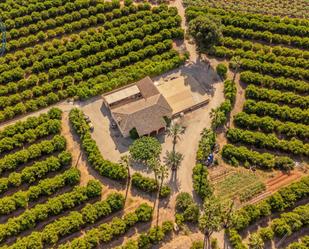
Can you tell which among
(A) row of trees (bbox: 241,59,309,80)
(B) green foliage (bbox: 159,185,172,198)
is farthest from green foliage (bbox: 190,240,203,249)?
(A) row of trees (bbox: 241,59,309,80)

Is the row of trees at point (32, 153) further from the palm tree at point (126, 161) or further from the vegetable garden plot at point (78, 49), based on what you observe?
the palm tree at point (126, 161)

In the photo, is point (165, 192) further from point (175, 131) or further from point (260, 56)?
point (260, 56)

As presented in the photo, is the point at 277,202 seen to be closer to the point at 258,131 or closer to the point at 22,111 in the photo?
the point at 258,131

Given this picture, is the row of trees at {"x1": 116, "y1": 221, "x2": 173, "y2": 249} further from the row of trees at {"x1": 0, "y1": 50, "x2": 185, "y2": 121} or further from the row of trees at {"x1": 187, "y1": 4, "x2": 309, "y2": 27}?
the row of trees at {"x1": 187, "y1": 4, "x2": 309, "y2": 27}

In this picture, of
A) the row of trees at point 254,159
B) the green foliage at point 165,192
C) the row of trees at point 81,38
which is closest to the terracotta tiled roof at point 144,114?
the green foliage at point 165,192

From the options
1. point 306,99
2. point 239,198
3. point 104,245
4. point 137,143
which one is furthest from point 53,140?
point 306,99
